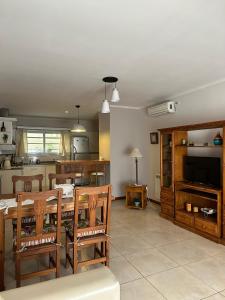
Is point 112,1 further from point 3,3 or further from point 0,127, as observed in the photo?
point 0,127

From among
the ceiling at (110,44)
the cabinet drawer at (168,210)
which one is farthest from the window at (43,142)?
the cabinet drawer at (168,210)

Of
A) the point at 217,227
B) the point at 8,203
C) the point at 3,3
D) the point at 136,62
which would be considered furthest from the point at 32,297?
the point at 217,227

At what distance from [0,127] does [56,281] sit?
18.1ft

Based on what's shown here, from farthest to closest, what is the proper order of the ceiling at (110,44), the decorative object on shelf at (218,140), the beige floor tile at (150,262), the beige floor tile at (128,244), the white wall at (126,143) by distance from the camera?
the white wall at (126,143)
the decorative object on shelf at (218,140)
the beige floor tile at (128,244)
the beige floor tile at (150,262)
the ceiling at (110,44)

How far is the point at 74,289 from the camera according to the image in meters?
1.25

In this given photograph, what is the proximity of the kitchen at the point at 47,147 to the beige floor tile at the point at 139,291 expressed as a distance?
3455mm

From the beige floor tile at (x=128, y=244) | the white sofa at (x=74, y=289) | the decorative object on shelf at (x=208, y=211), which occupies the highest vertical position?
the white sofa at (x=74, y=289)

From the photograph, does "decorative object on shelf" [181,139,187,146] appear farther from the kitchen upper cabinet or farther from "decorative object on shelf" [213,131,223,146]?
the kitchen upper cabinet

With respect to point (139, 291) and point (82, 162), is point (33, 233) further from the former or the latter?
point (82, 162)

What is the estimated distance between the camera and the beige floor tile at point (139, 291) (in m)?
2.00

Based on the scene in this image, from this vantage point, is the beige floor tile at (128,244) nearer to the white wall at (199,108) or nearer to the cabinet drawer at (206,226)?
the cabinet drawer at (206,226)

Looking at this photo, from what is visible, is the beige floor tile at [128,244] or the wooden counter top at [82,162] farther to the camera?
the wooden counter top at [82,162]

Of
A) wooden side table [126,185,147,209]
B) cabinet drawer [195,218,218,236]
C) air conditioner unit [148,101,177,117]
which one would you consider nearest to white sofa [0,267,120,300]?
cabinet drawer [195,218,218,236]

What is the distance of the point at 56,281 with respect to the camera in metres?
1.31
